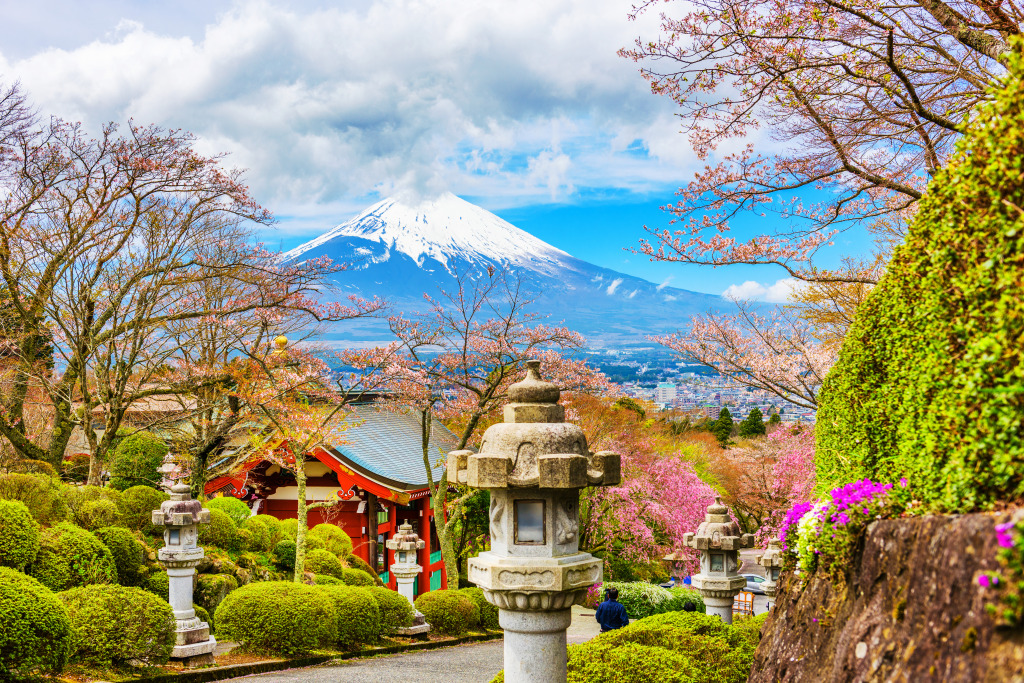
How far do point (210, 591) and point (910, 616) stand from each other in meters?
11.4

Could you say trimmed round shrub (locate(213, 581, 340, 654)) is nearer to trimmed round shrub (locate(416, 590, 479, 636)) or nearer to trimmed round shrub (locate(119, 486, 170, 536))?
trimmed round shrub (locate(119, 486, 170, 536))

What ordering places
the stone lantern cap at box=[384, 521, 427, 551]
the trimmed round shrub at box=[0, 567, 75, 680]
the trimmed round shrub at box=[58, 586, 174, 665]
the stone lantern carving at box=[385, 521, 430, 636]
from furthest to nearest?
the stone lantern cap at box=[384, 521, 427, 551], the stone lantern carving at box=[385, 521, 430, 636], the trimmed round shrub at box=[58, 586, 174, 665], the trimmed round shrub at box=[0, 567, 75, 680]

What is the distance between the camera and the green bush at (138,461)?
51.1 feet

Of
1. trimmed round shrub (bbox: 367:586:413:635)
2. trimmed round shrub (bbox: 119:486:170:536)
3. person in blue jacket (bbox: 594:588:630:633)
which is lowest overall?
trimmed round shrub (bbox: 367:586:413:635)

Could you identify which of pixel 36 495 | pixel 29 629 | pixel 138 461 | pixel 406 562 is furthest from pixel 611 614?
pixel 138 461

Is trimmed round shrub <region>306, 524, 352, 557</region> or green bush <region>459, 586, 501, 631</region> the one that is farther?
trimmed round shrub <region>306, 524, 352, 557</region>

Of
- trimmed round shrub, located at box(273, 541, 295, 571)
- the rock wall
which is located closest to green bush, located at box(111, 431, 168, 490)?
trimmed round shrub, located at box(273, 541, 295, 571)

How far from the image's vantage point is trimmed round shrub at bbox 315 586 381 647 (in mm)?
11094

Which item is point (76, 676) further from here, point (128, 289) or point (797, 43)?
point (797, 43)

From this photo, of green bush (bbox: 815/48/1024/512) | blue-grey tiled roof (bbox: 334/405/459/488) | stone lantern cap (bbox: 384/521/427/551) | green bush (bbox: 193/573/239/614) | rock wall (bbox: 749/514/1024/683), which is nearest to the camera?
rock wall (bbox: 749/514/1024/683)

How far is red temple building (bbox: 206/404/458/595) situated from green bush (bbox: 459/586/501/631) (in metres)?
3.87

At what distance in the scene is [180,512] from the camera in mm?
9766

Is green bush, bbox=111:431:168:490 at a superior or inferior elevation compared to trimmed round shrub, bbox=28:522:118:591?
superior

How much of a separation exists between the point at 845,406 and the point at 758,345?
1129 cm
